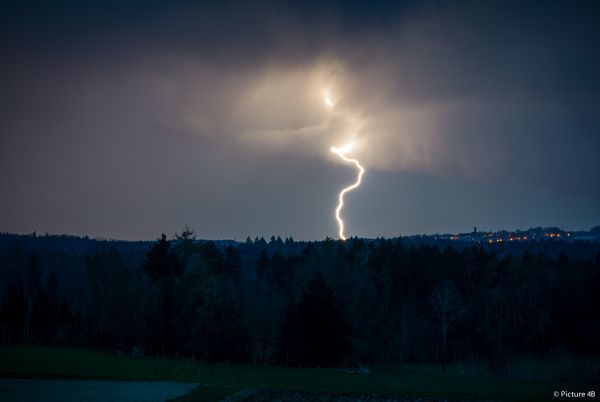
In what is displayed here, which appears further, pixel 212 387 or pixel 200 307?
pixel 200 307

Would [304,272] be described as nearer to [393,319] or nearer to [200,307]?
[200,307]

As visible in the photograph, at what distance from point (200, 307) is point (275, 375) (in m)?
21.2

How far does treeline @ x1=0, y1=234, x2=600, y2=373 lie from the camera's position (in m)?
63.8

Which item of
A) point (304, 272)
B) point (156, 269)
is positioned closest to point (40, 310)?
point (156, 269)

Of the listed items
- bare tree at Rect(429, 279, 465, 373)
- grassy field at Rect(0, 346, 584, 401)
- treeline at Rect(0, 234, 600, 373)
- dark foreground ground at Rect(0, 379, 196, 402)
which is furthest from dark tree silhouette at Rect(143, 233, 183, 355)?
dark foreground ground at Rect(0, 379, 196, 402)

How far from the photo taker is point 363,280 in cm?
7275

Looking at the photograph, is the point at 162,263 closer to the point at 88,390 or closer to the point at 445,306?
the point at 445,306

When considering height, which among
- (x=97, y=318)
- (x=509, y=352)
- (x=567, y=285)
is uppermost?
(x=567, y=285)

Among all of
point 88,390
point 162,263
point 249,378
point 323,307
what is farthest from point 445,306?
point 88,390

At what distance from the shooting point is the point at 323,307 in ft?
190

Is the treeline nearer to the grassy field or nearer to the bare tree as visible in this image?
the bare tree

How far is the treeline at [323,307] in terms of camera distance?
63.8 metres

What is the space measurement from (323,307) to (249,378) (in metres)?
17.0

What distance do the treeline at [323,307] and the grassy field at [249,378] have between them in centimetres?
996
